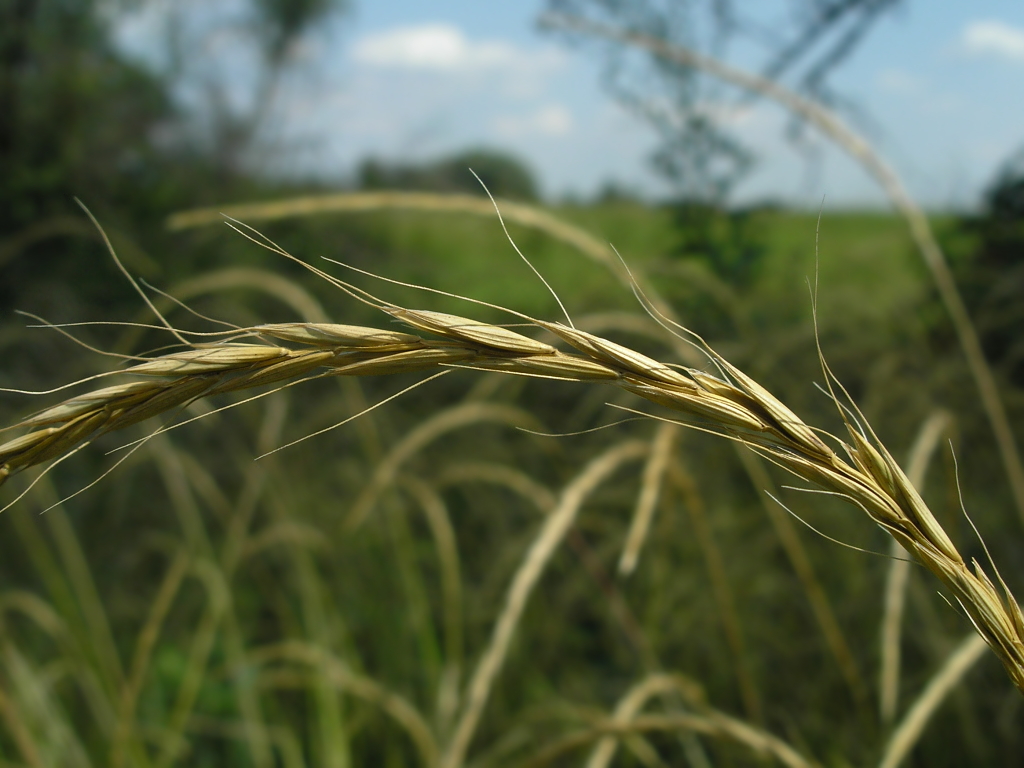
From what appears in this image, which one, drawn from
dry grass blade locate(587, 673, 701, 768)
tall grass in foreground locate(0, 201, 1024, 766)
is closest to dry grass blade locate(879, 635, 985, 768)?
tall grass in foreground locate(0, 201, 1024, 766)

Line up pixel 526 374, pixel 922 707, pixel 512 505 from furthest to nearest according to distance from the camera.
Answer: pixel 512 505
pixel 922 707
pixel 526 374

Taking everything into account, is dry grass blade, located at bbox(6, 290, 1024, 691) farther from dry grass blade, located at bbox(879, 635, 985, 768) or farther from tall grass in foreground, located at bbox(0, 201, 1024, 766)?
dry grass blade, located at bbox(879, 635, 985, 768)

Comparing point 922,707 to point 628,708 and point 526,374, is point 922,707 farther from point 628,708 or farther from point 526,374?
point 526,374

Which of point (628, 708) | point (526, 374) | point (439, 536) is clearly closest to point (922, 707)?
point (628, 708)

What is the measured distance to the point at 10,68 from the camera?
4703mm

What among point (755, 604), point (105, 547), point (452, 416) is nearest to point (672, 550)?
point (755, 604)

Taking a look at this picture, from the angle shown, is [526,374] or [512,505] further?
[512,505]

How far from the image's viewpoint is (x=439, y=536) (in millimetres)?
1688

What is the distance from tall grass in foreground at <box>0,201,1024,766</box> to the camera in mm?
360

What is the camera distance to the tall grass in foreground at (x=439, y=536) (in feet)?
1.18

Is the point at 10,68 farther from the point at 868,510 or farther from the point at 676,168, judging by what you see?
the point at 868,510

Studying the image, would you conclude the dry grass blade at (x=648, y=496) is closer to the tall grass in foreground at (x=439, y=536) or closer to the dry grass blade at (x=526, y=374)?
the tall grass in foreground at (x=439, y=536)

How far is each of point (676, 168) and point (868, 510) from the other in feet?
11.4

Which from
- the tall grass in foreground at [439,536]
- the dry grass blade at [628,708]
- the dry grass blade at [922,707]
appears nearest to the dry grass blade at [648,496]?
Result: the tall grass in foreground at [439,536]
